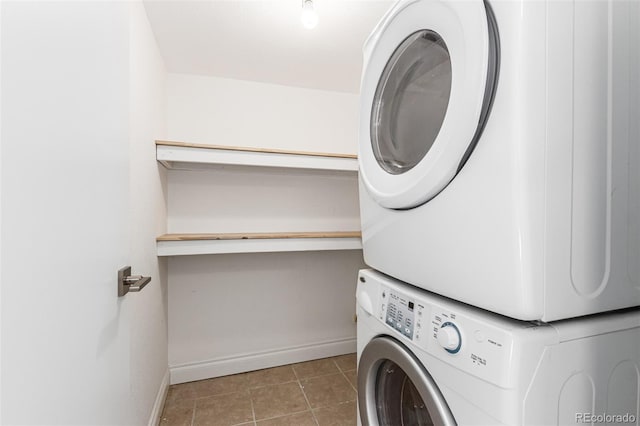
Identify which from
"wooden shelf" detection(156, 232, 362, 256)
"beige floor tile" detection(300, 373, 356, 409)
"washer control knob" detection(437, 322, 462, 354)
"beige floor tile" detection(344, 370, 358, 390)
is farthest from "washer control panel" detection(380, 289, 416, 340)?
"beige floor tile" detection(344, 370, 358, 390)

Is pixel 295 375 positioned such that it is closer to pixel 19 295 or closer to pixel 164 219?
pixel 164 219

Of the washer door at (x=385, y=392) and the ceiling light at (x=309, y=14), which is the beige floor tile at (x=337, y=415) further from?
the ceiling light at (x=309, y=14)

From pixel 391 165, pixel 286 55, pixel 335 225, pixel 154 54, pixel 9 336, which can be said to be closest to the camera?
pixel 9 336

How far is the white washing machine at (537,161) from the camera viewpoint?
49 cm

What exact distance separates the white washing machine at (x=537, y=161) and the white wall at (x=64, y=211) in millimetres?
694

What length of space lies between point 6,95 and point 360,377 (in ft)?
3.45

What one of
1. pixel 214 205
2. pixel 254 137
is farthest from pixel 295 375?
pixel 254 137

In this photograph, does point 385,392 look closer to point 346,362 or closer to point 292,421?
point 292,421

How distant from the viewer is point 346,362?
204cm

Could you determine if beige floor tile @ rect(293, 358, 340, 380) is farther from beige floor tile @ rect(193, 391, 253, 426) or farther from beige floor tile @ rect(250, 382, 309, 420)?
beige floor tile @ rect(193, 391, 253, 426)

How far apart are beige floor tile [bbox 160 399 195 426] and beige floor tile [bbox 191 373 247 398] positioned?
0.28ft

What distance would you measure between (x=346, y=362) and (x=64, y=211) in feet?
6.58

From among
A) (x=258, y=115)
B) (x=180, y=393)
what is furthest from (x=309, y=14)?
(x=180, y=393)

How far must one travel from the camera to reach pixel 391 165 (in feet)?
2.86
